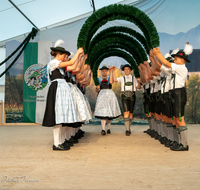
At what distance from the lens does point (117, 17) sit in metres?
4.24

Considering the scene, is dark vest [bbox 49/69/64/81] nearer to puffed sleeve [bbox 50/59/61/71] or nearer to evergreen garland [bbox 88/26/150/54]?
puffed sleeve [bbox 50/59/61/71]

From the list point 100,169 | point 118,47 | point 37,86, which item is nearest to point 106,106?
point 118,47

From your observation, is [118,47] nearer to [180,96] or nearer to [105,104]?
[105,104]

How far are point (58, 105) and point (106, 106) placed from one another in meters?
2.08

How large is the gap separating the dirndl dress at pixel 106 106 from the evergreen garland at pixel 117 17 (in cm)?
156

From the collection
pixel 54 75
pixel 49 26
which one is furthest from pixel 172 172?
pixel 49 26

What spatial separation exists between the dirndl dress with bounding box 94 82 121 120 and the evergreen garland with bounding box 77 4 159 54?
156 centimetres

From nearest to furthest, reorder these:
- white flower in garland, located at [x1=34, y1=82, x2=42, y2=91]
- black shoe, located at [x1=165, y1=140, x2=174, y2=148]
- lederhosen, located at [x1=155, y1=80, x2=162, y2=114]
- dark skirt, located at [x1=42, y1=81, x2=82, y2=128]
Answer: dark skirt, located at [x1=42, y1=81, x2=82, y2=128] < black shoe, located at [x1=165, y1=140, x2=174, y2=148] < lederhosen, located at [x1=155, y1=80, x2=162, y2=114] < white flower in garland, located at [x1=34, y1=82, x2=42, y2=91]

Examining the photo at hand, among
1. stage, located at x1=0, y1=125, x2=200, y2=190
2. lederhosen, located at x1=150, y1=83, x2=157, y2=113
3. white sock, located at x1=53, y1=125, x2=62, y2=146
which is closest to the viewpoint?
stage, located at x1=0, y1=125, x2=200, y2=190

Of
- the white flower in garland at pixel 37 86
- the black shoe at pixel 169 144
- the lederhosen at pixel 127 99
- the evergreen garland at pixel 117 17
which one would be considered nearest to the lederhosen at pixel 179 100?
the black shoe at pixel 169 144

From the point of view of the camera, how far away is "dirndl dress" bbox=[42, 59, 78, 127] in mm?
3203

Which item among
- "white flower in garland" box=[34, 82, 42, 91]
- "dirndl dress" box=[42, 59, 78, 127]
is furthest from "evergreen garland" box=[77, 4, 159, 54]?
"white flower in garland" box=[34, 82, 42, 91]

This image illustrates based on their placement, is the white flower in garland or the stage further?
the white flower in garland

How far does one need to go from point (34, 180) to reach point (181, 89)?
2542 mm
